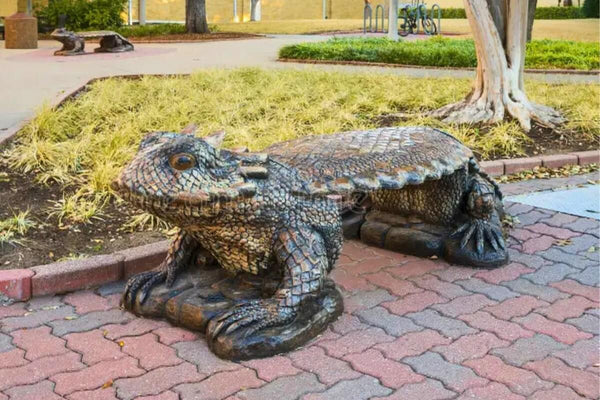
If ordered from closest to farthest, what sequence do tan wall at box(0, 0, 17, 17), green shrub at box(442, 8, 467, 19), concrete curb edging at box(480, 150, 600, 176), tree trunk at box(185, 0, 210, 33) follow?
concrete curb edging at box(480, 150, 600, 176), tree trunk at box(185, 0, 210, 33), tan wall at box(0, 0, 17, 17), green shrub at box(442, 8, 467, 19)

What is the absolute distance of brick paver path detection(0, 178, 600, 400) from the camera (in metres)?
3.21

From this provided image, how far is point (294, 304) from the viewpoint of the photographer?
3.52 metres

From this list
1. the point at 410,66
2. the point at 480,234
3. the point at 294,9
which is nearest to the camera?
the point at 480,234

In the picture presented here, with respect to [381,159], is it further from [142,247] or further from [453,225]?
[142,247]

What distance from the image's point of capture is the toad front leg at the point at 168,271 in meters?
3.92

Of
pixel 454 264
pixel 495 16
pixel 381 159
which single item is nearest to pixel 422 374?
pixel 381 159

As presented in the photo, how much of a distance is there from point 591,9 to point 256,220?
102 feet

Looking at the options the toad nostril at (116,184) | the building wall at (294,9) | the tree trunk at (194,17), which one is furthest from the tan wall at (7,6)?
the toad nostril at (116,184)

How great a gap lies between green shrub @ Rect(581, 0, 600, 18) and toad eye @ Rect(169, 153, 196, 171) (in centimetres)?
3092

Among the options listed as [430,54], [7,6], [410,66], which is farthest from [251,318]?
[7,6]

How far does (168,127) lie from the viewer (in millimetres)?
7707

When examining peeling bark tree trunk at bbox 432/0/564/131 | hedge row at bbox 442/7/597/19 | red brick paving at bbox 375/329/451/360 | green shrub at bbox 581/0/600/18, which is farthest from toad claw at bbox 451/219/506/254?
hedge row at bbox 442/7/597/19

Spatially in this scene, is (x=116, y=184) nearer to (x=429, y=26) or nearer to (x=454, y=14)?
(x=429, y=26)

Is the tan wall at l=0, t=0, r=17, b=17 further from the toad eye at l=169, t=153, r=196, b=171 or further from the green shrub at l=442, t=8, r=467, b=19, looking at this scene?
the toad eye at l=169, t=153, r=196, b=171
